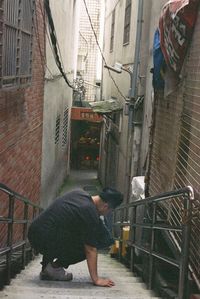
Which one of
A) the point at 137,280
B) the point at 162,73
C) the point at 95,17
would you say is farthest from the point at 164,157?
the point at 95,17

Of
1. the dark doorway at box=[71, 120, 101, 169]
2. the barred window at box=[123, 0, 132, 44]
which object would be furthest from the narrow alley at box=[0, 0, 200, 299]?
the dark doorway at box=[71, 120, 101, 169]

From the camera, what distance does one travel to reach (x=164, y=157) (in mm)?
6105

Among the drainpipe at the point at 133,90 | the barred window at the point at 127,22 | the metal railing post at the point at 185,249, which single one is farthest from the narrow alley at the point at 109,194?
the barred window at the point at 127,22

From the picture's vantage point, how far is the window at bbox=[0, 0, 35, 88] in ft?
18.0

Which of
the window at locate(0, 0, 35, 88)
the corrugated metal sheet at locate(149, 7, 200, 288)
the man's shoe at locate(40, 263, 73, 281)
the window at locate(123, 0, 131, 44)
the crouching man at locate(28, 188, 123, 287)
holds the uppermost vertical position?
the window at locate(123, 0, 131, 44)

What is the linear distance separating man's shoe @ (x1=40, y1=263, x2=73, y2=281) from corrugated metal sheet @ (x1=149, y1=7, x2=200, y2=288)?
1.41 metres

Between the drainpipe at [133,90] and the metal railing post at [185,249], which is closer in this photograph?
the metal railing post at [185,249]

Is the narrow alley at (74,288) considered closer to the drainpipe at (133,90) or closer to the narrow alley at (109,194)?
the narrow alley at (109,194)

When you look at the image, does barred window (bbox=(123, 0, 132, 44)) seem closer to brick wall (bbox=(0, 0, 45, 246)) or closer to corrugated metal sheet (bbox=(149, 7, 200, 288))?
brick wall (bbox=(0, 0, 45, 246))

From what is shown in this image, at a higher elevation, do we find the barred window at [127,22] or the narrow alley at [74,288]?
the barred window at [127,22]

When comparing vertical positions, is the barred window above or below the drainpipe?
above

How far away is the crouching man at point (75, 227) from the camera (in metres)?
4.90

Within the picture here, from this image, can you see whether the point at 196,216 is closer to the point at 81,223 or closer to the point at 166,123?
the point at 81,223

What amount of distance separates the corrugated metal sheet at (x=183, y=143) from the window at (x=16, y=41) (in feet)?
6.90
